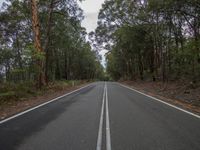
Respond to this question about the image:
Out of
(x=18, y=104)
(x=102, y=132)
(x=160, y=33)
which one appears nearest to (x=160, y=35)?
(x=160, y=33)

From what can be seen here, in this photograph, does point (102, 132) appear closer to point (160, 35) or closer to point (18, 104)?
point (18, 104)

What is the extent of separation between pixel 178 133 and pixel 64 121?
3871 millimetres

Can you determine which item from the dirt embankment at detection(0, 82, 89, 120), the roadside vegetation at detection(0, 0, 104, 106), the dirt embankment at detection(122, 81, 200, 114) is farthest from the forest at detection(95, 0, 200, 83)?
the dirt embankment at detection(0, 82, 89, 120)

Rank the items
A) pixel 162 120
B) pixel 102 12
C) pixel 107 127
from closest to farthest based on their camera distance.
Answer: pixel 107 127
pixel 162 120
pixel 102 12

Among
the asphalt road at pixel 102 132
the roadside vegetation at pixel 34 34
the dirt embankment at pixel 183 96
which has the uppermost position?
the roadside vegetation at pixel 34 34

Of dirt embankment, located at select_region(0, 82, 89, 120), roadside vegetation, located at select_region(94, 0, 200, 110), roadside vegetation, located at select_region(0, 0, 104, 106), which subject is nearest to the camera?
dirt embankment, located at select_region(0, 82, 89, 120)

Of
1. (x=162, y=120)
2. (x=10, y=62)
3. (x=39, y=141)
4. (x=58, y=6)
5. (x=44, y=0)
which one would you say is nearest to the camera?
(x=39, y=141)

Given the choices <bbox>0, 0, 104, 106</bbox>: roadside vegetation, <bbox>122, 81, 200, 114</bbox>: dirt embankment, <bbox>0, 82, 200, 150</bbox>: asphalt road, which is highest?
<bbox>0, 0, 104, 106</bbox>: roadside vegetation

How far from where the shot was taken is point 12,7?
90.8 ft

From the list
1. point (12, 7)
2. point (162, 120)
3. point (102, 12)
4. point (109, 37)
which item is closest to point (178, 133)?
point (162, 120)

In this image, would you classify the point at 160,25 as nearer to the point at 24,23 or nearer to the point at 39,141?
the point at 24,23

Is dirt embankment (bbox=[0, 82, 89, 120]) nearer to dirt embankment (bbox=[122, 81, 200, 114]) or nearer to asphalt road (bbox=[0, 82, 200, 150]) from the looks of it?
asphalt road (bbox=[0, 82, 200, 150])

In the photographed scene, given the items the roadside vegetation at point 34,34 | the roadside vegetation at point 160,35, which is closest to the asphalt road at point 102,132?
the roadside vegetation at point 34,34

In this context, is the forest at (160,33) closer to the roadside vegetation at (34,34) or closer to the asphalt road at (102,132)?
the roadside vegetation at (34,34)
